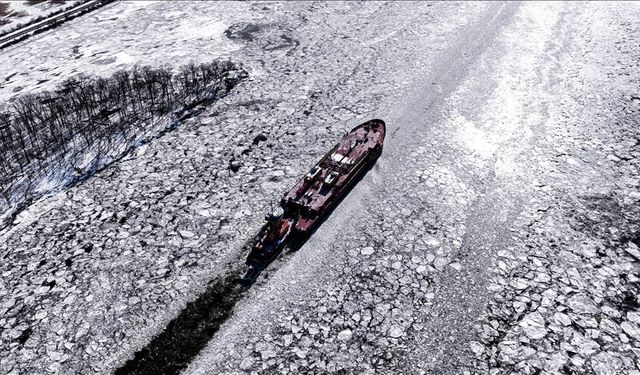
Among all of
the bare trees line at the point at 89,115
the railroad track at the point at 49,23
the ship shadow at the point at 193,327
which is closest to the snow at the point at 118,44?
the railroad track at the point at 49,23

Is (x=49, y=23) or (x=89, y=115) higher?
(x=49, y=23)

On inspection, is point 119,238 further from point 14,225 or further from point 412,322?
point 412,322

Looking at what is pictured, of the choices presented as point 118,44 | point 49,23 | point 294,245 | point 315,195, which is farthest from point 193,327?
point 49,23

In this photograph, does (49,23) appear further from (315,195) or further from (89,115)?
(315,195)

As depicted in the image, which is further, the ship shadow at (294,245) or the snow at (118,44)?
the snow at (118,44)

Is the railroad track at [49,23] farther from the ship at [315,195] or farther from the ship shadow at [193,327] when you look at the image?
the ship shadow at [193,327]
